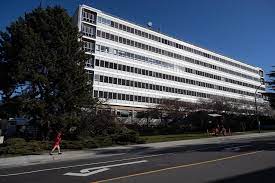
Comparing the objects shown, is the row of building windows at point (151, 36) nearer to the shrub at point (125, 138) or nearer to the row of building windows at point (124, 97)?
the row of building windows at point (124, 97)

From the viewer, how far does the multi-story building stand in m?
61.5

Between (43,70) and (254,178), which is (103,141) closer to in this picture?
(43,70)

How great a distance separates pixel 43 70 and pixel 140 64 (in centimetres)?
4109

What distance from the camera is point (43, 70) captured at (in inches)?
1134

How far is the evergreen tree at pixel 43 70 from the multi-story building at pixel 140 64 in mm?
24093

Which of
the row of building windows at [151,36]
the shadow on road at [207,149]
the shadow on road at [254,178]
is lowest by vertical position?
the shadow on road at [254,178]

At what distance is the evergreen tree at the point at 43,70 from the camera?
27.4m

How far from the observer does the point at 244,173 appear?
11.0 meters

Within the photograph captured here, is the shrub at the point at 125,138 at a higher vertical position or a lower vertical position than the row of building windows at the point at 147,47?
lower

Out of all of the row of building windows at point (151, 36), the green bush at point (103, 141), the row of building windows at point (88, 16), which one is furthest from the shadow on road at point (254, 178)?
the row of building windows at point (151, 36)

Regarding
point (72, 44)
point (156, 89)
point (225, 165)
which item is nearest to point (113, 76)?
point (156, 89)

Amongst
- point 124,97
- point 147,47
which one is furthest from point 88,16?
point 124,97

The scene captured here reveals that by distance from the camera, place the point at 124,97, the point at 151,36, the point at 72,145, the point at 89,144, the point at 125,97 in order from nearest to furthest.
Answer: the point at 72,145 < the point at 89,144 < the point at 124,97 < the point at 125,97 < the point at 151,36

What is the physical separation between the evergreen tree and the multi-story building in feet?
79.0
